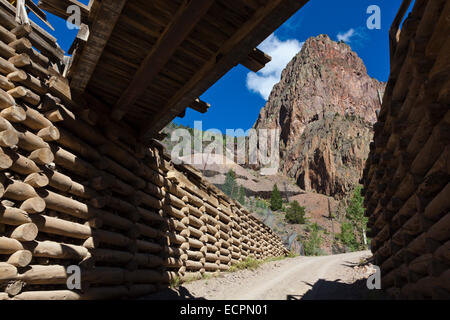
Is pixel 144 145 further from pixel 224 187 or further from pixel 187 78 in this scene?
pixel 224 187

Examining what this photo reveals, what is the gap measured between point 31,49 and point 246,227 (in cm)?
1355

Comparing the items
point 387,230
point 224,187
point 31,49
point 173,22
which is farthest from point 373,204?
point 224,187

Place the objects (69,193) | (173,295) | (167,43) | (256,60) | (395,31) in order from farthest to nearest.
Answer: (173,295), (395,31), (69,193), (256,60), (167,43)

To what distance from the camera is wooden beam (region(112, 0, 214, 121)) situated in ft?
12.1

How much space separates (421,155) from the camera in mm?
4129

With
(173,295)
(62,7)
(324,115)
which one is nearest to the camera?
(62,7)

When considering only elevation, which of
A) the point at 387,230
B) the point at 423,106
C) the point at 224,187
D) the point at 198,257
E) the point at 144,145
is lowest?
the point at 198,257

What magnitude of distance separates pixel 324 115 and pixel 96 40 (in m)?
113

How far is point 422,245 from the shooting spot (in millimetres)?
4285

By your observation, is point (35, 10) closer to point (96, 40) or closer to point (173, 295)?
point (96, 40)

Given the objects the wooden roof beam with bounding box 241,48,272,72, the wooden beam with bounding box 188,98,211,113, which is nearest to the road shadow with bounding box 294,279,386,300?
the wooden beam with bounding box 188,98,211,113

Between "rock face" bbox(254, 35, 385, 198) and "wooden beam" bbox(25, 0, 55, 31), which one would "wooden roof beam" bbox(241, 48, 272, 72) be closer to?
"wooden beam" bbox(25, 0, 55, 31)

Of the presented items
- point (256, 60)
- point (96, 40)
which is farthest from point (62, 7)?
point (256, 60)

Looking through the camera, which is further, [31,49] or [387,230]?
[387,230]
